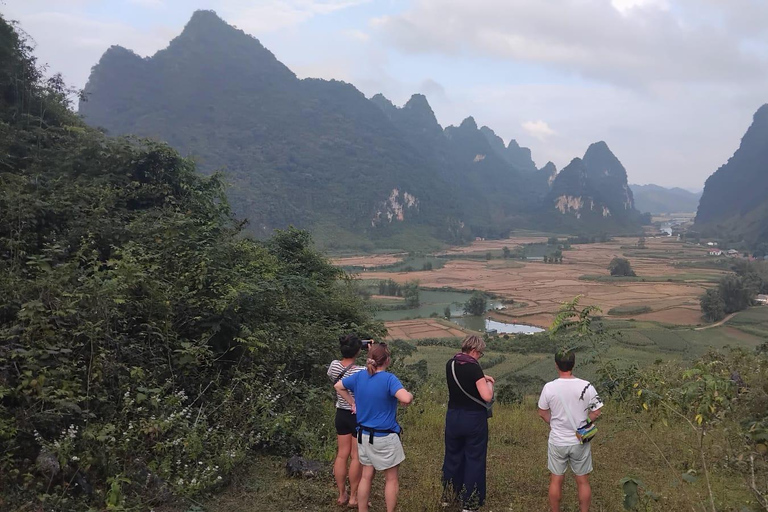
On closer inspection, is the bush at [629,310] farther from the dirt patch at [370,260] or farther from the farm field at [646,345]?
the dirt patch at [370,260]

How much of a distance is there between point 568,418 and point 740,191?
12784cm

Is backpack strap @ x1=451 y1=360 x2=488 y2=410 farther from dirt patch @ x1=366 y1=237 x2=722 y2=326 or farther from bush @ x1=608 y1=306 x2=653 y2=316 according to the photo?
bush @ x1=608 y1=306 x2=653 y2=316

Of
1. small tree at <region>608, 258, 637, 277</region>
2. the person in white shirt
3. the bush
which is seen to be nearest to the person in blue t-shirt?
the person in white shirt

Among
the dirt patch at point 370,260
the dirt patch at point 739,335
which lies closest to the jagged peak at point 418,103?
the dirt patch at point 370,260

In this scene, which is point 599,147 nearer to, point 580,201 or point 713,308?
point 580,201

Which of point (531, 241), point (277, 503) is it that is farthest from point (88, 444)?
point (531, 241)

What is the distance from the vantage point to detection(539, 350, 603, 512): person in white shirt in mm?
2930

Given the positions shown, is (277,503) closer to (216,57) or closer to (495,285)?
(495,285)

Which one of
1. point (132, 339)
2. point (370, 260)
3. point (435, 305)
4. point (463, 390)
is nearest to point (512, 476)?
point (463, 390)

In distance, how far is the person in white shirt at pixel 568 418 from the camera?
9.61 ft

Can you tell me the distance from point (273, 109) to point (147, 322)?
322 feet

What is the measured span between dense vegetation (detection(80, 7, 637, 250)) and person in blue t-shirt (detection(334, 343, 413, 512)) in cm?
5606

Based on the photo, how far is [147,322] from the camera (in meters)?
4.13

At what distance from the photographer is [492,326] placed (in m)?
30.8
